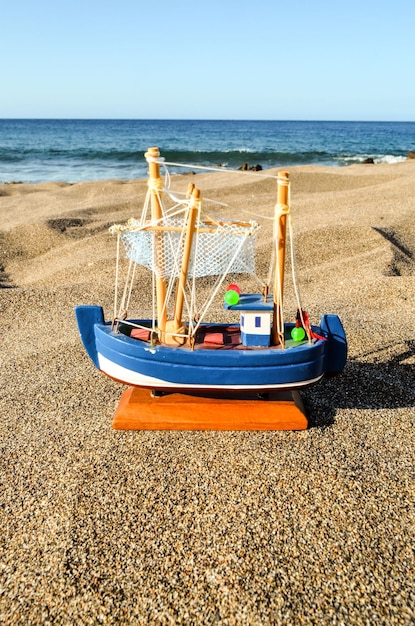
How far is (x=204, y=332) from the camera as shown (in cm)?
354

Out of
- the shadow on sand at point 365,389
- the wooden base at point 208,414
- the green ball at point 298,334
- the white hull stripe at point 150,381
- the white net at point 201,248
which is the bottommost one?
the shadow on sand at point 365,389

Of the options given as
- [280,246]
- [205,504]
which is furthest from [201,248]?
[205,504]

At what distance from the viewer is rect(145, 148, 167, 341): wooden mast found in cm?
319

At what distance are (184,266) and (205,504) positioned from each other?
139 cm

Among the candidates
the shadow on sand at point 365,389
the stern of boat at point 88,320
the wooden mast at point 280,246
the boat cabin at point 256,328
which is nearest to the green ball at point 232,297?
the boat cabin at point 256,328

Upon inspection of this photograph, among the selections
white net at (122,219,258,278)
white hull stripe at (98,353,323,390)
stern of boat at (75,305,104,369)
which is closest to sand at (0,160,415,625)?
white hull stripe at (98,353,323,390)

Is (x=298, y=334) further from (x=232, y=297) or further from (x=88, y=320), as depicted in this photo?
(x=88, y=320)

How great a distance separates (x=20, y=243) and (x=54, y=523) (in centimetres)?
698

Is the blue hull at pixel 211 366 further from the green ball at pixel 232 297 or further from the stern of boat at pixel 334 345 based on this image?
the green ball at pixel 232 297

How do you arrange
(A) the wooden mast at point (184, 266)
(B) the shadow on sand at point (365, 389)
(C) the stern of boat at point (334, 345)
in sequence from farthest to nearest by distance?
(B) the shadow on sand at point (365, 389) → (C) the stern of boat at point (334, 345) → (A) the wooden mast at point (184, 266)

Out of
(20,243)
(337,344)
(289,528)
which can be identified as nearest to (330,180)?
(20,243)

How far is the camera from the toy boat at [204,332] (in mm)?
3149

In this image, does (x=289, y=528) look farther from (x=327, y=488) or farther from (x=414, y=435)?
(x=414, y=435)

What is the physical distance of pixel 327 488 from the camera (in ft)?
9.70
